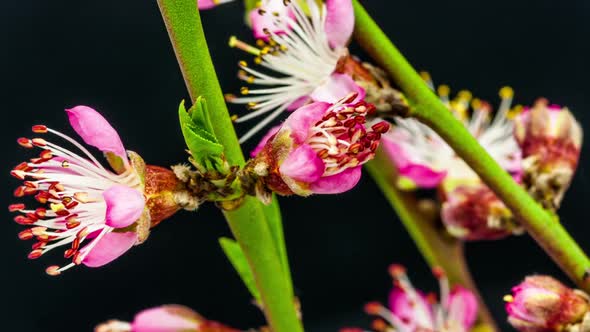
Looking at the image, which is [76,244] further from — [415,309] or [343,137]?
[415,309]

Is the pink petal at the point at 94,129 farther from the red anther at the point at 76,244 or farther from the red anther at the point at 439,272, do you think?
the red anther at the point at 439,272

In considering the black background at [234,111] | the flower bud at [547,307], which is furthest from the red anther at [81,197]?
the black background at [234,111]

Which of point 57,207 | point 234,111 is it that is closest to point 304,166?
point 57,207

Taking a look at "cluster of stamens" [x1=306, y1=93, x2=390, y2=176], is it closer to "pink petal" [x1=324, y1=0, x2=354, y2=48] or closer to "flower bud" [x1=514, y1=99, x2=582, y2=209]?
"pink petal" [x1=324, y1=0, x2=354, y2=48]

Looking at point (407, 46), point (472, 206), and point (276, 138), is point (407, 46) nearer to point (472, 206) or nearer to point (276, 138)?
point (472, 206)

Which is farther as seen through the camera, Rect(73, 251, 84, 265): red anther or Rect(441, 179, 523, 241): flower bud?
Rect(441, 179, 523, 241): flower bud

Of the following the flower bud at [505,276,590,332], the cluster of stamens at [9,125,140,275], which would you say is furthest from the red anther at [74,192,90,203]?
the flower bud at [505,276,590,332]
